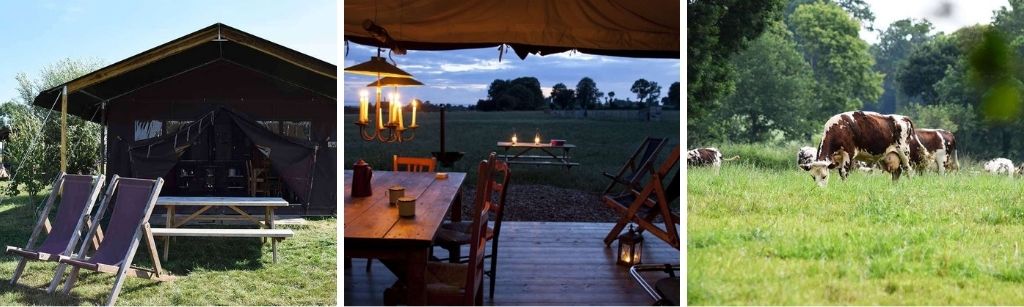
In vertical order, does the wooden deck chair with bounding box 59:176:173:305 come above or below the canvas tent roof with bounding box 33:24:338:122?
below

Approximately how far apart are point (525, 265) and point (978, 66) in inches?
147

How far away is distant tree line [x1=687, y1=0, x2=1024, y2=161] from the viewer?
615 centimetres

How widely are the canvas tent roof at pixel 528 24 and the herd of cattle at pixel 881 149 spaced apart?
1.25 metres

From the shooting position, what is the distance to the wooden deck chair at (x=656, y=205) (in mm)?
4625

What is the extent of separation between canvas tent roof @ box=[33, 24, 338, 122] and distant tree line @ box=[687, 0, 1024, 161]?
2848mm

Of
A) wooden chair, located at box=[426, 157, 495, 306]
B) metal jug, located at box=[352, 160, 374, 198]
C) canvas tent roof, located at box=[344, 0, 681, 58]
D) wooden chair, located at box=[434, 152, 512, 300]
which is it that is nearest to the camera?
wooden chair, located at box=[426, 157, 495, 306]

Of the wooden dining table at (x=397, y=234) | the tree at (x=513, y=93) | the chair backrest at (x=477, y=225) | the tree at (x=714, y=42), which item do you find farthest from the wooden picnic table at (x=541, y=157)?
the chair backrest at (x=477, y=225)

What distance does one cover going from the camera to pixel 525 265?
15.9ft

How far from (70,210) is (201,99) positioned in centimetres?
280

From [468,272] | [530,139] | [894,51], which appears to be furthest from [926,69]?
[468,272]

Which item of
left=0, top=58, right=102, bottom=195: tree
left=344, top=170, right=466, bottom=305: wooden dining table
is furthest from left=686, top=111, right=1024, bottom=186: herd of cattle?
left=0, top=58, right=102, bottom=195: tree

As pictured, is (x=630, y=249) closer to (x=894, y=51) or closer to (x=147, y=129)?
(x=894, y=51)

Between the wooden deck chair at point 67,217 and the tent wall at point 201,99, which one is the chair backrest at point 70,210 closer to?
the wooden deck chair at point 67,217

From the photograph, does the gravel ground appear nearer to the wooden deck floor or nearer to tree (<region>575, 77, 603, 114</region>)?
tree (<region>575, 77, 603, 114</region>)
